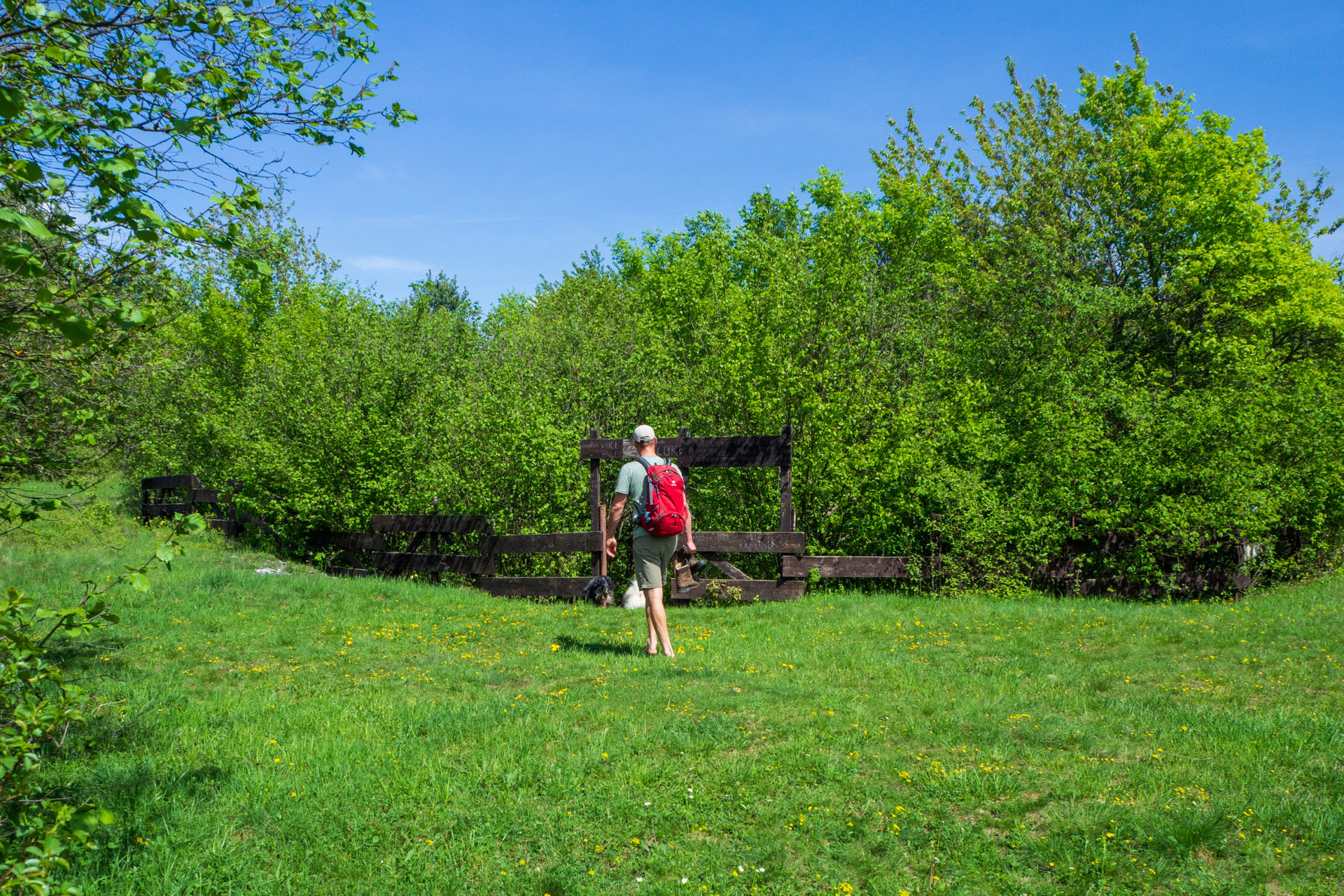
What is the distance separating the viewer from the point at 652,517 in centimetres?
801

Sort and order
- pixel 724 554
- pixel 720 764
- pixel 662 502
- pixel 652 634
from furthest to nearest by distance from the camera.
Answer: pixel 724 554 → pixel 652 634 → pixel 662 502 → pixel 720 764

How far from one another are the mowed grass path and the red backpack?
1.27 metres

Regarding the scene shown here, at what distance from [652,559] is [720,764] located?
3.00m

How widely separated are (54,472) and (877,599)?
30.5 feet

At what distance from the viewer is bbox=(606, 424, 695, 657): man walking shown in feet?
26.3

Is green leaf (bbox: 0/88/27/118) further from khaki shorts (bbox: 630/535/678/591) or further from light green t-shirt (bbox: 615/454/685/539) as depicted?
khaki shorts (bbox: 630/535/678/591)

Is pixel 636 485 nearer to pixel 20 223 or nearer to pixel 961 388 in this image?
pixel 20 223

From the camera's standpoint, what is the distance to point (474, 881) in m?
4.17

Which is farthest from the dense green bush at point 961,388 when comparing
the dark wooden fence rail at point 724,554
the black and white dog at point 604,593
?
the black and white dog at point 604,593

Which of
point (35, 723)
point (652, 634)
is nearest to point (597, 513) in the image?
point (652, 634)

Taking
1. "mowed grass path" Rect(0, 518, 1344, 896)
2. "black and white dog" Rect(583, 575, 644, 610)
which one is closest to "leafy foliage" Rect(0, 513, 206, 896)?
"mowed grass path" Rect(0, 518, 1344, 896)

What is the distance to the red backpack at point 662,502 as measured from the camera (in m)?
8.00

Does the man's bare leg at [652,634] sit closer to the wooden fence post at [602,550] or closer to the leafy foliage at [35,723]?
the wooden fence post at [602,550]

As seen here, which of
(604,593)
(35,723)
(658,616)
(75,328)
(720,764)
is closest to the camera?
(75,328)
